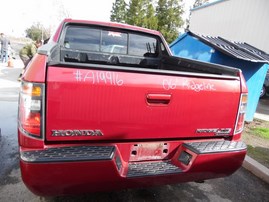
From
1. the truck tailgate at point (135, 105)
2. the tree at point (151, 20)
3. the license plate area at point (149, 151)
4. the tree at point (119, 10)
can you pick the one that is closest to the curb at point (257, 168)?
the truck tailgate at point (135, 105)

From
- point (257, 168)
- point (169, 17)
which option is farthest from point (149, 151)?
point (169, 17)

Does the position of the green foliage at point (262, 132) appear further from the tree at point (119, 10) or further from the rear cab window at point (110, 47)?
the tree at point (119, 10)

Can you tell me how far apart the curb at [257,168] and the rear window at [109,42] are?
228cm

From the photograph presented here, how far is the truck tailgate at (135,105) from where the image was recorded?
1.97 meters

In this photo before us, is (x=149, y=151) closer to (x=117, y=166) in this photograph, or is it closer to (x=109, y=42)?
(x=117, y=166)

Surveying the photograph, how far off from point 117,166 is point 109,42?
2.56 meters

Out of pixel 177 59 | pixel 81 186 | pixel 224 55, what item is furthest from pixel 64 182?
pixel 224 55

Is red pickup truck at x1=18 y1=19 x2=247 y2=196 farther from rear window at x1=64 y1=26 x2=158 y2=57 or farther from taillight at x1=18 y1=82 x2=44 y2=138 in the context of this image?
rear window at x1=64 y1=26 x2=158 y2=57

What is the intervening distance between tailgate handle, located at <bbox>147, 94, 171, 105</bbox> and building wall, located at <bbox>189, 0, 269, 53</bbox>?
12514 mm

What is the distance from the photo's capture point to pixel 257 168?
385cm

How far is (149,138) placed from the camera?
2361 mm

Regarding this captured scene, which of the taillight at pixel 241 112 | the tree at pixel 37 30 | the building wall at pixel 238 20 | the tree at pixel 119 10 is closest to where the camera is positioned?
the taillight at pixel 241 112

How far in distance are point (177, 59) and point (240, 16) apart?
13.2 m

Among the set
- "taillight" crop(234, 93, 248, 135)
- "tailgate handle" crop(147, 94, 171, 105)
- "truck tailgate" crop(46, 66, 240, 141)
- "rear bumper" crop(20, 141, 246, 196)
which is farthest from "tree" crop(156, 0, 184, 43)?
"tailgate handle" crop(147, 94, 171, 105)
